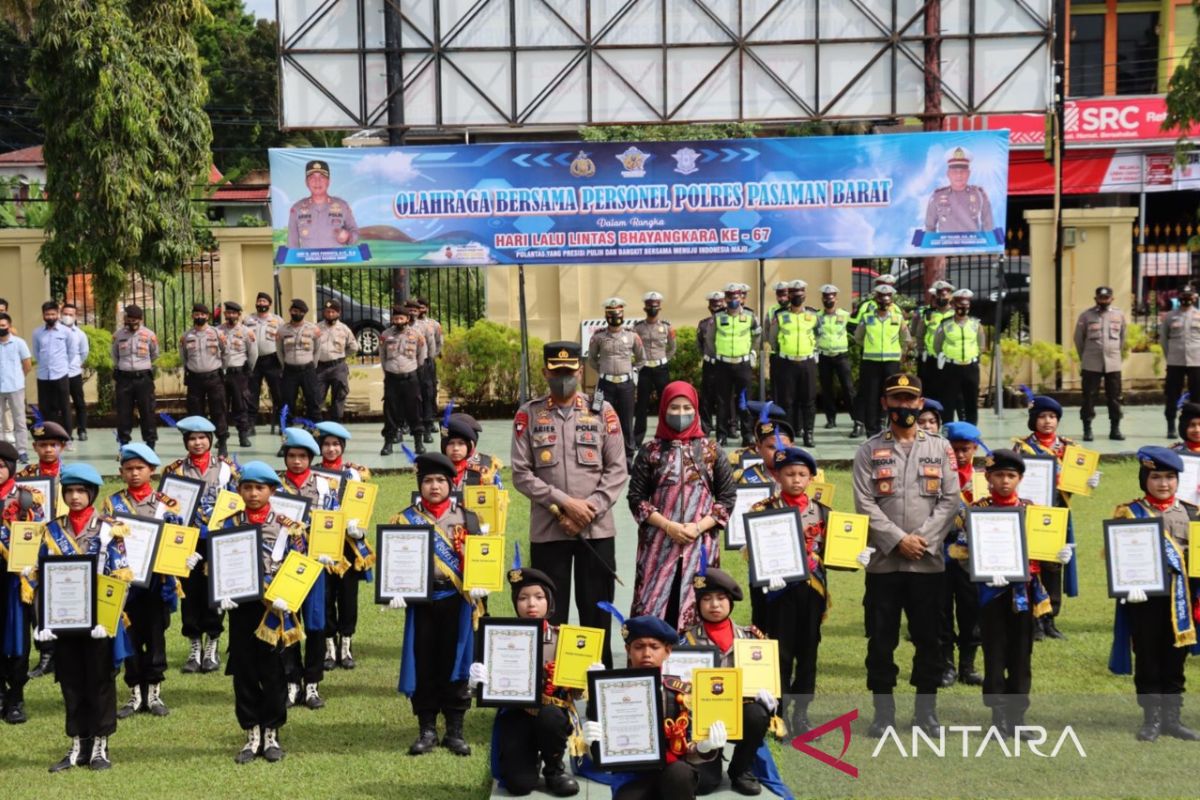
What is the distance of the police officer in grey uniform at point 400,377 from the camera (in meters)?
18.4

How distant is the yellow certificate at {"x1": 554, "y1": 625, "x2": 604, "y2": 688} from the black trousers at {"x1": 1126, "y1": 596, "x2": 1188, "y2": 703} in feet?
10.2

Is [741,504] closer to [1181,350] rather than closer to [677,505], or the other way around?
[677,505]

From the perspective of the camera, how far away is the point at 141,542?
8875mm

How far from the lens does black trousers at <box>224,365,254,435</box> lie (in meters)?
19.3

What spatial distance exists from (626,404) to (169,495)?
893cm

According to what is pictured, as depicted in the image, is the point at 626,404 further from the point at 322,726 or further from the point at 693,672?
the point at 693,672

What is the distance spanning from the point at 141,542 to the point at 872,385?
11.8 m

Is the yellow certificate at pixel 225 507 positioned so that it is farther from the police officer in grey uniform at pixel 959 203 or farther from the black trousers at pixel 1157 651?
the police officer in grey uniform at pixel 959 203

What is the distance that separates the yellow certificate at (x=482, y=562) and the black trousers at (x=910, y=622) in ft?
6.68

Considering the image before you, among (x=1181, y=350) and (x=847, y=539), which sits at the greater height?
(x=1181, y=350)

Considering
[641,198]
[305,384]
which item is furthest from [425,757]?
[305,384]

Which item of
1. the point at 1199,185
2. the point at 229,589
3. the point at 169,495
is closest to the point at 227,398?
the point at 169,495

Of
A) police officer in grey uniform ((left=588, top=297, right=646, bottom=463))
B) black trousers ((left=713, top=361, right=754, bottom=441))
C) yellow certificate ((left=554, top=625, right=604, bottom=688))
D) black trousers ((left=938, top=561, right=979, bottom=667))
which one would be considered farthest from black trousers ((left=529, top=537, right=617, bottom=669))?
black trousers ((left=713, top=361, right=754, bottom=441))

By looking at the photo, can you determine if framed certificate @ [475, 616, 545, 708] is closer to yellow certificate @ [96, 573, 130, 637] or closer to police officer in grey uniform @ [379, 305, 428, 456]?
yellow certificate @ [96, 573, 130, 637]
